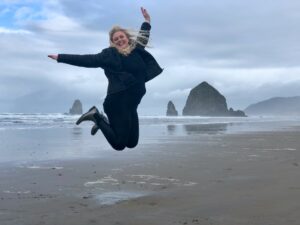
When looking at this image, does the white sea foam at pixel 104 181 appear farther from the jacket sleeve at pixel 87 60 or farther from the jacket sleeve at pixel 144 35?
the jacket sleeve at pixel 87 60

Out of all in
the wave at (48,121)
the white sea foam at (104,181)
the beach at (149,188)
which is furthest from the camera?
the wave at (48,121)

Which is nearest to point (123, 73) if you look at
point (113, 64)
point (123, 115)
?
point (113, 64)

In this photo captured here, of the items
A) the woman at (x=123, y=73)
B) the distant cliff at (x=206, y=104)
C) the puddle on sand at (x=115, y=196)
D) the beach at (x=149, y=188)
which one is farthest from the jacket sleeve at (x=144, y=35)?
the distant cliff at (x=206, y=104)

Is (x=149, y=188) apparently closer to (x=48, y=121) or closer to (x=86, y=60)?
(x=86, y=60)

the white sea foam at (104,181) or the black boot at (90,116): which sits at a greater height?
the black boot at (90,116)

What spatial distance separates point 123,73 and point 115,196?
4.97 meters

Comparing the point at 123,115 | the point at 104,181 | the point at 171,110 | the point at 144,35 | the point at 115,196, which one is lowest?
the point at 115,196

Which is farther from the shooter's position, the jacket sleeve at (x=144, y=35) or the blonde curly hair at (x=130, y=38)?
the jacket sleeve at (x=144, y=35)

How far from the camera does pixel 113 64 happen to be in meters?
5.91

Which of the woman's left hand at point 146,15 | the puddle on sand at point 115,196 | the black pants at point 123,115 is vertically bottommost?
the puddle on sand at point 115,196

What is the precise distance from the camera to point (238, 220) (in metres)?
8.31

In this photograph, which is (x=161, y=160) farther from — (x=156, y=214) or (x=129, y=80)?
(x=129, y=80)

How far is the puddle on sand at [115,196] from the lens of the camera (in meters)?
9.88

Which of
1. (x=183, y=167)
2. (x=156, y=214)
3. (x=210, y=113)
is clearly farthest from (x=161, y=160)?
(x=210, y=113)
